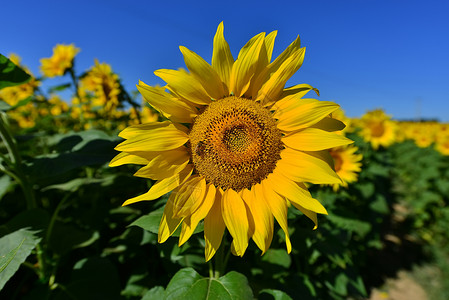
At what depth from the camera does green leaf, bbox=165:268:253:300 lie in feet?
4.05

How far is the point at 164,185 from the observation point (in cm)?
122

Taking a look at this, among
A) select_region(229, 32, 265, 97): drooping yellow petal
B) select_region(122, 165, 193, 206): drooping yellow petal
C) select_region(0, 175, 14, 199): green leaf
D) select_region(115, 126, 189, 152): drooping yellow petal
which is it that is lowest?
select_region(0, 175, 14, 199): green leaf

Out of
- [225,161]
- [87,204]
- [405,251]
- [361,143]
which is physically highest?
[361,143]

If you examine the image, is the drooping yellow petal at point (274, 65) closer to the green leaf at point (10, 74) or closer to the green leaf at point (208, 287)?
the green leaf at point (208, 287)

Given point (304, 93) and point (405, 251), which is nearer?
point (304, 93)

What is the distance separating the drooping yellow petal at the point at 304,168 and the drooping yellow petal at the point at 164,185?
1.43 feet

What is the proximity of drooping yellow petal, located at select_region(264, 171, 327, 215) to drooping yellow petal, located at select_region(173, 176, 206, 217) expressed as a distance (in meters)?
0.30

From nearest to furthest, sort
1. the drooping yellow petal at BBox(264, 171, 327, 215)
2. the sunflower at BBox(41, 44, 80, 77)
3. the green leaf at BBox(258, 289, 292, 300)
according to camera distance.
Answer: the drooping yellow petal at BBox(264, 171, 327, 215)
the green leaf at BBox(258, 289, 292, 300)
the sunflower at BBox(41, 44, 80, 77)

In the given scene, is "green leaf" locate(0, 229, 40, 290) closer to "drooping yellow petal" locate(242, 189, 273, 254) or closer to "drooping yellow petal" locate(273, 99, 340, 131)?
"drooping yellow petal" locate(242, 189, 273, 254)

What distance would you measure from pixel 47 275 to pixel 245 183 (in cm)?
147

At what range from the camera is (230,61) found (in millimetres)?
1250

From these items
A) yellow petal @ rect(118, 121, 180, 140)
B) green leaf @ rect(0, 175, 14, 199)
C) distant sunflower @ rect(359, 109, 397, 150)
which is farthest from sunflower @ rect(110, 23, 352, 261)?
distant sunflower @ rect(359, 109, 397, 150)

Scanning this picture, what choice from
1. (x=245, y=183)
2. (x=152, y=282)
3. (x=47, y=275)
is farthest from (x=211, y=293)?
(x=47, y=275)

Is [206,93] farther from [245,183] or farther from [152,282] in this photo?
[152,282]
